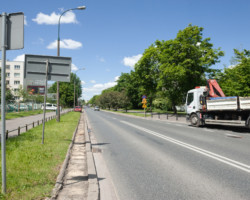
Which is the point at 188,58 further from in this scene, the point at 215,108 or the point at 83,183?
the point at 83,183

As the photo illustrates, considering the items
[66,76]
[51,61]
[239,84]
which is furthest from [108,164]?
[239,84]

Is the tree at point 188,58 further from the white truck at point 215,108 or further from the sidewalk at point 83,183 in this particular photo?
the sidewalk at point 83,183

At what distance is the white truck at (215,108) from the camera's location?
1297cm

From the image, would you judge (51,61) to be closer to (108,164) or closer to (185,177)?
(108,164)

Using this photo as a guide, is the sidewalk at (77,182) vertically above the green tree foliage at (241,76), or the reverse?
the green tree foliage at (241,76)

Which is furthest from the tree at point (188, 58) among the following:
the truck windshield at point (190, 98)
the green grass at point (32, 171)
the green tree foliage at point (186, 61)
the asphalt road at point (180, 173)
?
the green grass at point (32, 171)

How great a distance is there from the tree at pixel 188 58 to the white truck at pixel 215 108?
1195cm

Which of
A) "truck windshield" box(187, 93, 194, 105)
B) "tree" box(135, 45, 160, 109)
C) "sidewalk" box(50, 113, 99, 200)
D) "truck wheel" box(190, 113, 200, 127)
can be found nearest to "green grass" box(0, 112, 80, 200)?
"sidewalk" box(50, 113, 99, 200)

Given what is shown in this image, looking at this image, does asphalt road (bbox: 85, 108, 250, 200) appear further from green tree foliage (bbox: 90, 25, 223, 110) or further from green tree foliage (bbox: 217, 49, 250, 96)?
green tree foliage (bbox: 90, 25, 223, 110)

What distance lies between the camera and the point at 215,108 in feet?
47.6

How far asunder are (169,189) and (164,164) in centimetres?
177

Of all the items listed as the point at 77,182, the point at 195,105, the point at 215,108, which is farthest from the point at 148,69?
the point at 77,182

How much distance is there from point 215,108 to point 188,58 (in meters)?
17.2

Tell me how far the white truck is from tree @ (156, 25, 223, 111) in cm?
1195
